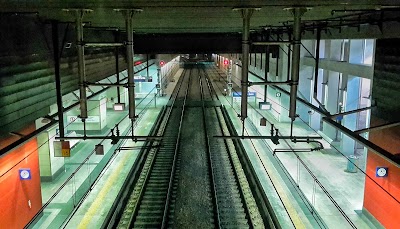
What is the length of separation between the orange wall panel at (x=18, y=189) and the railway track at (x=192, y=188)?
2226 millimetres

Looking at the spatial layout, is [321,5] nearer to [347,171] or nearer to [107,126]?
[347,171]

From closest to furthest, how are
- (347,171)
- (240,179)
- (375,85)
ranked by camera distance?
(375,85), (240,179), (347,171)

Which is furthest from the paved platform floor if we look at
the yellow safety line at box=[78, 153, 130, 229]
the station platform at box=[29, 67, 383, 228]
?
the yellow safety line at box=[78, 153, 130, 229]

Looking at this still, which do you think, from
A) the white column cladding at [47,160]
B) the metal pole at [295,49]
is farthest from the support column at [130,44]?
the white column cladding at [47,160]

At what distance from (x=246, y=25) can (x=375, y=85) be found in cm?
520

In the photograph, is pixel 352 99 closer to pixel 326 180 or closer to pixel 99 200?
pixel 326 180

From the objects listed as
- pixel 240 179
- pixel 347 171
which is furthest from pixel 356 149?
pixel 240 179

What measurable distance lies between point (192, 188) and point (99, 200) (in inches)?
107

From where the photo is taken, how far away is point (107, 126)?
68.2 ft

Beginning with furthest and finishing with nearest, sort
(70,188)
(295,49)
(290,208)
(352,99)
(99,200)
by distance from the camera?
(352,99) < (70,188) < (99,200) < (290,208) < (295,49)

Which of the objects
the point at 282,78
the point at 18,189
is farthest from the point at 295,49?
the point at 282,78

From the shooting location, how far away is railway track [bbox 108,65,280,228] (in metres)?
9.84

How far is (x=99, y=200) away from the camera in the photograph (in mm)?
11023

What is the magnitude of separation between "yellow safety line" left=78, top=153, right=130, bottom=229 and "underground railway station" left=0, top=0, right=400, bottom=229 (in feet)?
0.17
